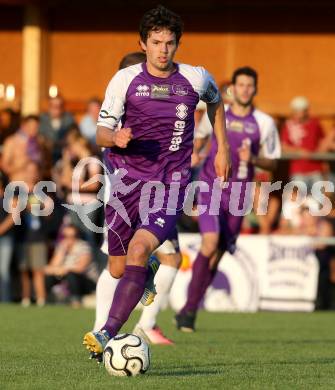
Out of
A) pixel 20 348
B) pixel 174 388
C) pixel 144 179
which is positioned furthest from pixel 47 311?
pixel 174 388

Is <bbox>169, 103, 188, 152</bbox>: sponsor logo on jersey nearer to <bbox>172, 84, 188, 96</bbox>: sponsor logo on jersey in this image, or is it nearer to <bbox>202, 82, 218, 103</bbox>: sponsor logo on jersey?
<bbox>172, 84, 188, 96</bbox>: sponsor logo on jersey

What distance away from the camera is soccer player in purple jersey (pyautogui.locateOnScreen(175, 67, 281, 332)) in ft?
37.8

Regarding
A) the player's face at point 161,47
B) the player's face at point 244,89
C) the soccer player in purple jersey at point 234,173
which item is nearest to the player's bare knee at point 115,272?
the player's face at point 161,47

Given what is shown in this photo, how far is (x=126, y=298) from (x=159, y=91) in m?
1.45

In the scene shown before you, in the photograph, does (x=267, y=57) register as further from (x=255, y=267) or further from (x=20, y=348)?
(x=20, y=348)

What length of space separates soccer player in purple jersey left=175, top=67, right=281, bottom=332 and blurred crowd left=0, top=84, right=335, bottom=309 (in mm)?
4272

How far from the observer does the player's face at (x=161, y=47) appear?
729 cm

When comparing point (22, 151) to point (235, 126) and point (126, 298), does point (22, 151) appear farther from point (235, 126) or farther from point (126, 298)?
point (126, 298)

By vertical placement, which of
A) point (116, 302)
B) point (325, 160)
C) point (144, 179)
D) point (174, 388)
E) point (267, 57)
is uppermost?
point (267, 57)

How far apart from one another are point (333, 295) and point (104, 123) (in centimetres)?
955

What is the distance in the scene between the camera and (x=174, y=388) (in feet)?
20.3

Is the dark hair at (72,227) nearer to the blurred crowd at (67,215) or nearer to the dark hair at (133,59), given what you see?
the blurred crowd at (67,215)

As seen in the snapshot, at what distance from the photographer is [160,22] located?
7.28 m

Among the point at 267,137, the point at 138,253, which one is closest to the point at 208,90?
the point at 138,253
